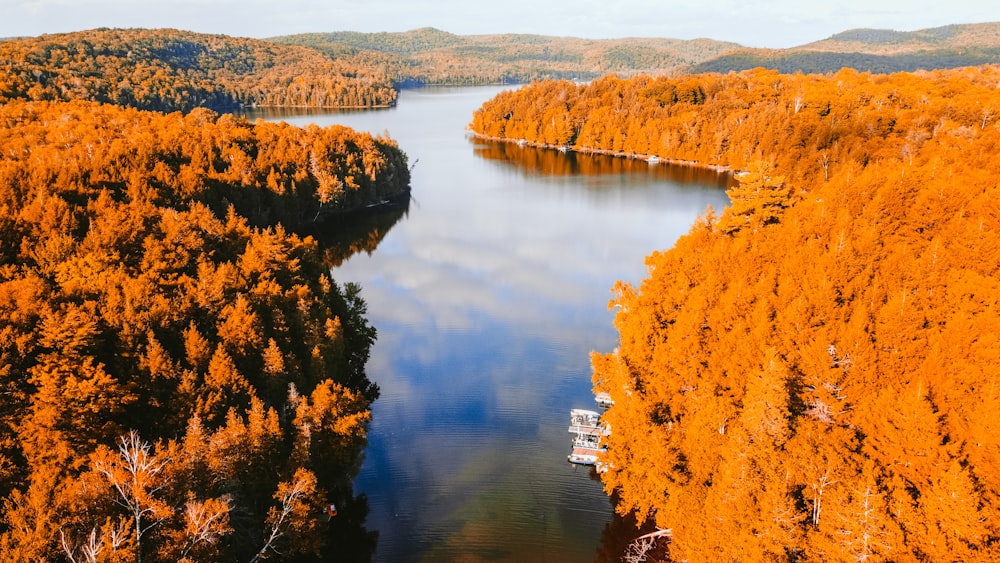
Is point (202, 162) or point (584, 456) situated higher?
point (202, 162)

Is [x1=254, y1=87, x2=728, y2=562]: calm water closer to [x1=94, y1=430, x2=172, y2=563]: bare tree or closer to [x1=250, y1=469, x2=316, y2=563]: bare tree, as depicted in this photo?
[x1=250, y1=469, x2=316, y2=563]: bare tree

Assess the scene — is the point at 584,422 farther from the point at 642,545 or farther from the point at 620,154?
the point at 620,154

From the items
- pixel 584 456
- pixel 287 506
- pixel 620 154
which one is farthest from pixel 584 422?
pixel 620 154

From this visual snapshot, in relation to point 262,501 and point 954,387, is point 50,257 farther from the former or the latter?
point 954,387

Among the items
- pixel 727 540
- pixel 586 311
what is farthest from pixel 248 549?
pixel 586 311

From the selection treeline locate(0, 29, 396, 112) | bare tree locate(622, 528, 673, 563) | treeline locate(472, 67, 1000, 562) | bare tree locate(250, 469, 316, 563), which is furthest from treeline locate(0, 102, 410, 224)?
bare tree locate(622, 528, 673, 563)

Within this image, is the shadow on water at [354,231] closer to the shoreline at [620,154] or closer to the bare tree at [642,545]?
the bare tree at [642,545]
